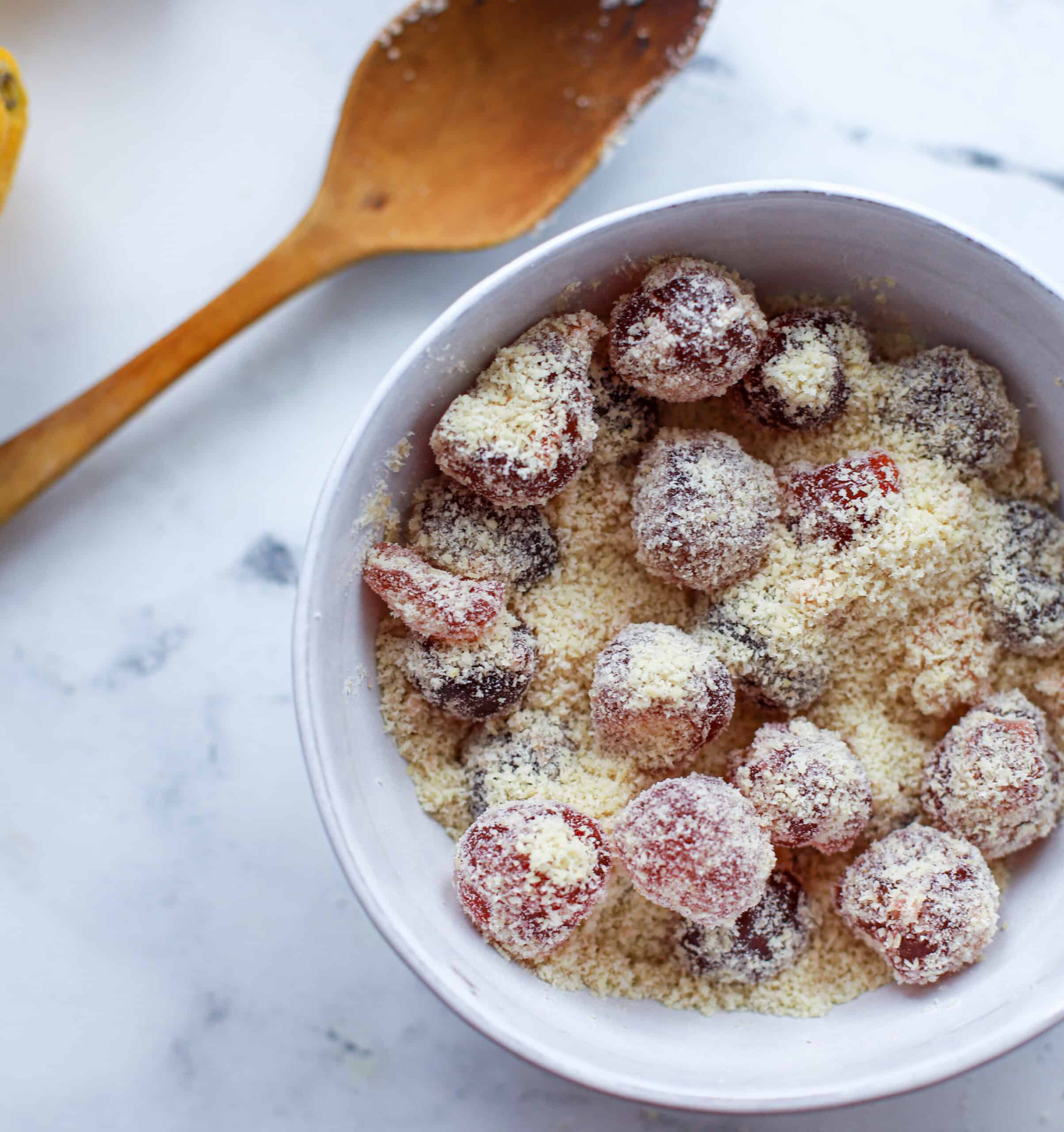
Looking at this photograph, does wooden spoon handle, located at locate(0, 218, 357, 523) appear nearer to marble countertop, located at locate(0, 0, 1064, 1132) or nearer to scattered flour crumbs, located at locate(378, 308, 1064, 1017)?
marble countertop, located at locate(0, 0, 1064, 1132)

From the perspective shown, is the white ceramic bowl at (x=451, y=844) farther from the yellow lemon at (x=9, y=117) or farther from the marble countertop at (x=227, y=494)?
the yellow lemon at (x=9, y=117)

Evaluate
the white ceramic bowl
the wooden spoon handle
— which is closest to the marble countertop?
the wooden spoon handle

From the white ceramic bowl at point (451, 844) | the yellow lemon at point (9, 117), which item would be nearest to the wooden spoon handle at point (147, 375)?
the yellow lemon at point (9, 117)

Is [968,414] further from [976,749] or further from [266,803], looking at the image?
[266,803]

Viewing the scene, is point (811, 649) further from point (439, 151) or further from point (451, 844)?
point (439, 151)

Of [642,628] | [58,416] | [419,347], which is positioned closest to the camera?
[419,347]

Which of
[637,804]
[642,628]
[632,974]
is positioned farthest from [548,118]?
[632,974]
